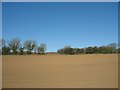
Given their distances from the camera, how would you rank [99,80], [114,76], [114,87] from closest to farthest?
[114,87], [99,80], [114,76]

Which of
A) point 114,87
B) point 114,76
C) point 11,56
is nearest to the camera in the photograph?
point 114,87

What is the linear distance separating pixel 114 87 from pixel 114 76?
131cm

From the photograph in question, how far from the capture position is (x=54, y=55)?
1612 centimetres

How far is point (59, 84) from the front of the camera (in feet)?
23.4

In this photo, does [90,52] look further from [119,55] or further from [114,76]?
[114,76]

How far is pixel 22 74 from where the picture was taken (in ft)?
27.8

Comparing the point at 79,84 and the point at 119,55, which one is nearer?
the point at 79,84

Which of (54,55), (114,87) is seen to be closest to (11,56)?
(54,55)

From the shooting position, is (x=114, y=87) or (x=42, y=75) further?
(x=42, y=75)

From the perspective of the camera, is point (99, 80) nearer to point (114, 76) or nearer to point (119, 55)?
point (114, 76)

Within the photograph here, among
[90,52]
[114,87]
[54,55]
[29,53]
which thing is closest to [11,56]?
A: [29,53]

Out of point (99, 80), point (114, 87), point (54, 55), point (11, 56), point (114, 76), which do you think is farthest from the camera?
point (54, 55)

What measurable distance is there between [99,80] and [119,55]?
24.7 ft

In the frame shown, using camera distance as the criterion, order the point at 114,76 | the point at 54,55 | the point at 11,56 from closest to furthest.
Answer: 1. the point at 114,76
2. the point at 11,56
3. the point at 54,55
